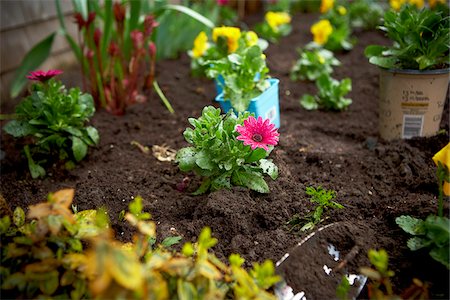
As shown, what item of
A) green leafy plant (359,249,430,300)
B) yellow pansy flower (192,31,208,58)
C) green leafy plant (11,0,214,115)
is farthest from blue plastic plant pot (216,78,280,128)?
green leafy plant (359,249,430,300)

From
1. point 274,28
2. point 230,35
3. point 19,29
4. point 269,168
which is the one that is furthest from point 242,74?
point 274,28

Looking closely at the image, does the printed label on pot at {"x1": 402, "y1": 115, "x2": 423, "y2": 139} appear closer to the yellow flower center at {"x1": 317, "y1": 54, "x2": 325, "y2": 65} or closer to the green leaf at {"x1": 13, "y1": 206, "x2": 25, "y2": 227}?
the yellow flower center at {"x1": 317, "y1": 54, "x2": 325, "y2": 65}

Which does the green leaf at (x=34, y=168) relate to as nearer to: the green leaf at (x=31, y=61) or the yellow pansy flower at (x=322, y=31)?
the green leaf at (x=31, y=61)

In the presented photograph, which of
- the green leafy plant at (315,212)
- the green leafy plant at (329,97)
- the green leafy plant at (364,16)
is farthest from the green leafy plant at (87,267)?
the green leafy plant at (364,16)

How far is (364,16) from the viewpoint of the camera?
13.9 ft

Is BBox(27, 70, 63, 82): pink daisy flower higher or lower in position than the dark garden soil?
higher

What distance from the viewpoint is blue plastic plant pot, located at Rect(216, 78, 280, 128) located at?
2041 mm

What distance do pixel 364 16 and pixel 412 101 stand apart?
7.98 feet

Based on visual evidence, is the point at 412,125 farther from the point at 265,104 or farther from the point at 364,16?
the point at 364,16

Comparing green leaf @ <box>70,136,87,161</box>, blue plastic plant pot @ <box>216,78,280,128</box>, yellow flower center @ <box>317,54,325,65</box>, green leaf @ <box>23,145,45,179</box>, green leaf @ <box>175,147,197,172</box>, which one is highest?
green leaf @ <box>175,147,197,172</box>

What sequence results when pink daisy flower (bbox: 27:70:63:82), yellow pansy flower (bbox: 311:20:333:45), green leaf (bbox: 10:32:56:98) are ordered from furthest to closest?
yellow pansy flower (bbox: 311:20:333:45) < green leaf (bbox: 10:32:56:98) < pink daisy flower (bbox: 27:70:63:82)

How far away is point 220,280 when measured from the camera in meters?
1.13

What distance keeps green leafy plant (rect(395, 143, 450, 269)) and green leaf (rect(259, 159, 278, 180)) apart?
1.54ft

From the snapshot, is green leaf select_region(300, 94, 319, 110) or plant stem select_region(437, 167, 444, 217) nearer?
plant stem select_region(437, 167, 444, 217)
